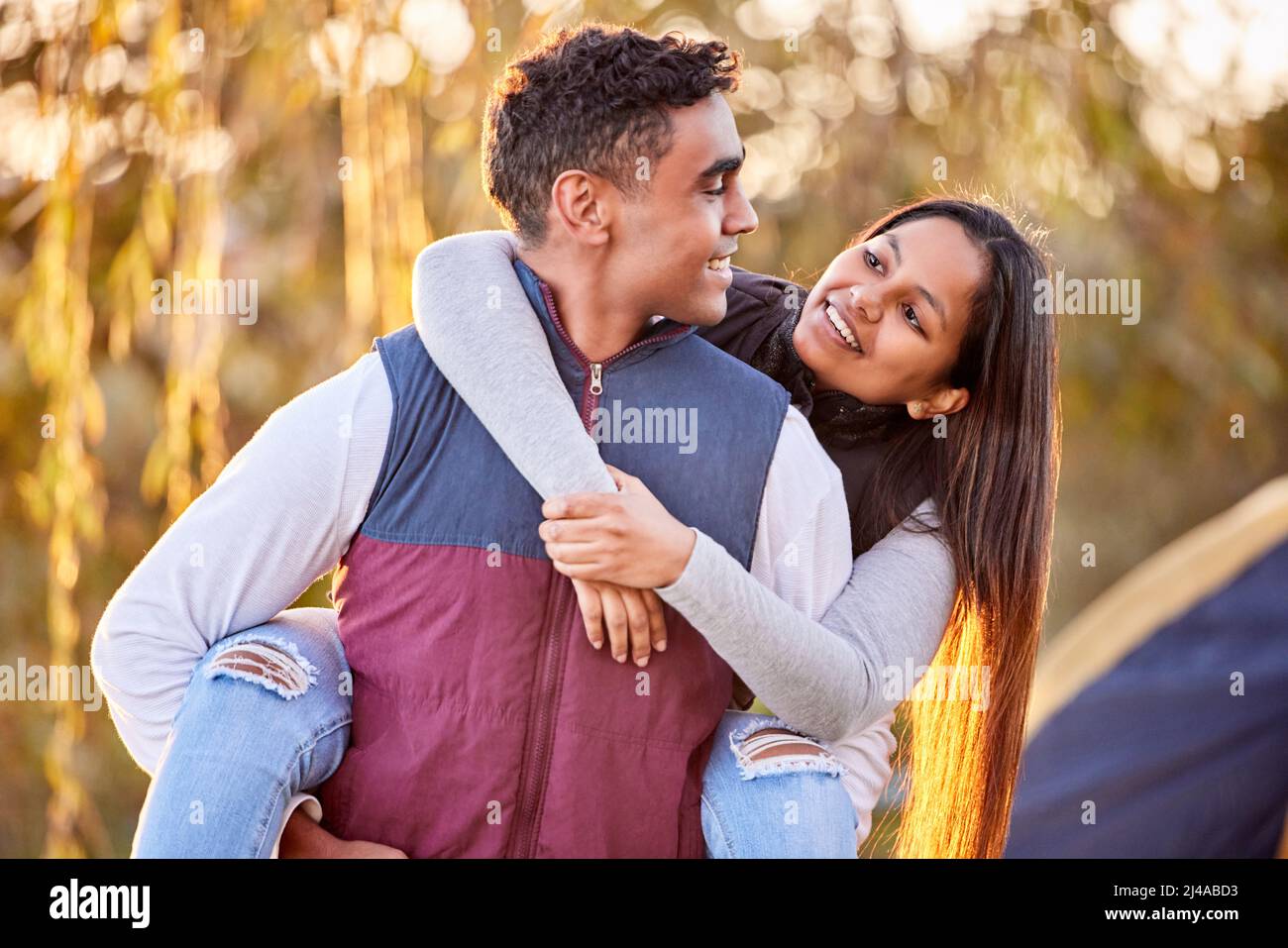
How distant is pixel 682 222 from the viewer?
158cm

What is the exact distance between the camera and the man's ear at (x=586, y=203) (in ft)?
5.21

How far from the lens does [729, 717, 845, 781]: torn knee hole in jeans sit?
1.50 meters

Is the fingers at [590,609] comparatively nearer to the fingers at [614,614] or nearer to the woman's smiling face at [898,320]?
the fingers at [614,614]

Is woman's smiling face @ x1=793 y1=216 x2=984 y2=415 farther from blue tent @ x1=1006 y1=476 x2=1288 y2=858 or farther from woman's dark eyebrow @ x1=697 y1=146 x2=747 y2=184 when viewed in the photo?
blue tent @ x1=1006 y1=476 x2=1288 y2=858

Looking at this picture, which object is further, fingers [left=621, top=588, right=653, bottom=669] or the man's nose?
the man's nose

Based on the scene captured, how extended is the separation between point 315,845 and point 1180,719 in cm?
207

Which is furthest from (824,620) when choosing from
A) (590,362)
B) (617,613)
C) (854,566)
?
(590,362)

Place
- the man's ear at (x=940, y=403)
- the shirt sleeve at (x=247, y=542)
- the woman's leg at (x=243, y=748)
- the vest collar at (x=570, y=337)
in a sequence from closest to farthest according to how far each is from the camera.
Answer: the woman's leg at (x=243, y=748), the shirt sleeve at (x=247, y=542), the vest collar at (x=570, y=337), the man's ear at (x=940, y=403)

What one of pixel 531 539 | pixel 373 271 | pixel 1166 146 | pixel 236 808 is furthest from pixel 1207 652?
pixel 236 808

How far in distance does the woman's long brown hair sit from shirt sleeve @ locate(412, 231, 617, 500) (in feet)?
1.46

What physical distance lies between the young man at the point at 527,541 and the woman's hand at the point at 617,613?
30mm

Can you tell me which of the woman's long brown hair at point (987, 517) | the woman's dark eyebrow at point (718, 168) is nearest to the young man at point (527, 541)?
the woman's dark eyebrow at point (718, 168)

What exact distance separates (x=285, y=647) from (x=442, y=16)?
1.30m

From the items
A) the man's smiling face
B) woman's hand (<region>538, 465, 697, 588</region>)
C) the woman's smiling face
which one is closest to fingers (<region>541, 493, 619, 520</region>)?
woman's hand (<region>538, 465, 697, 588</region>)
